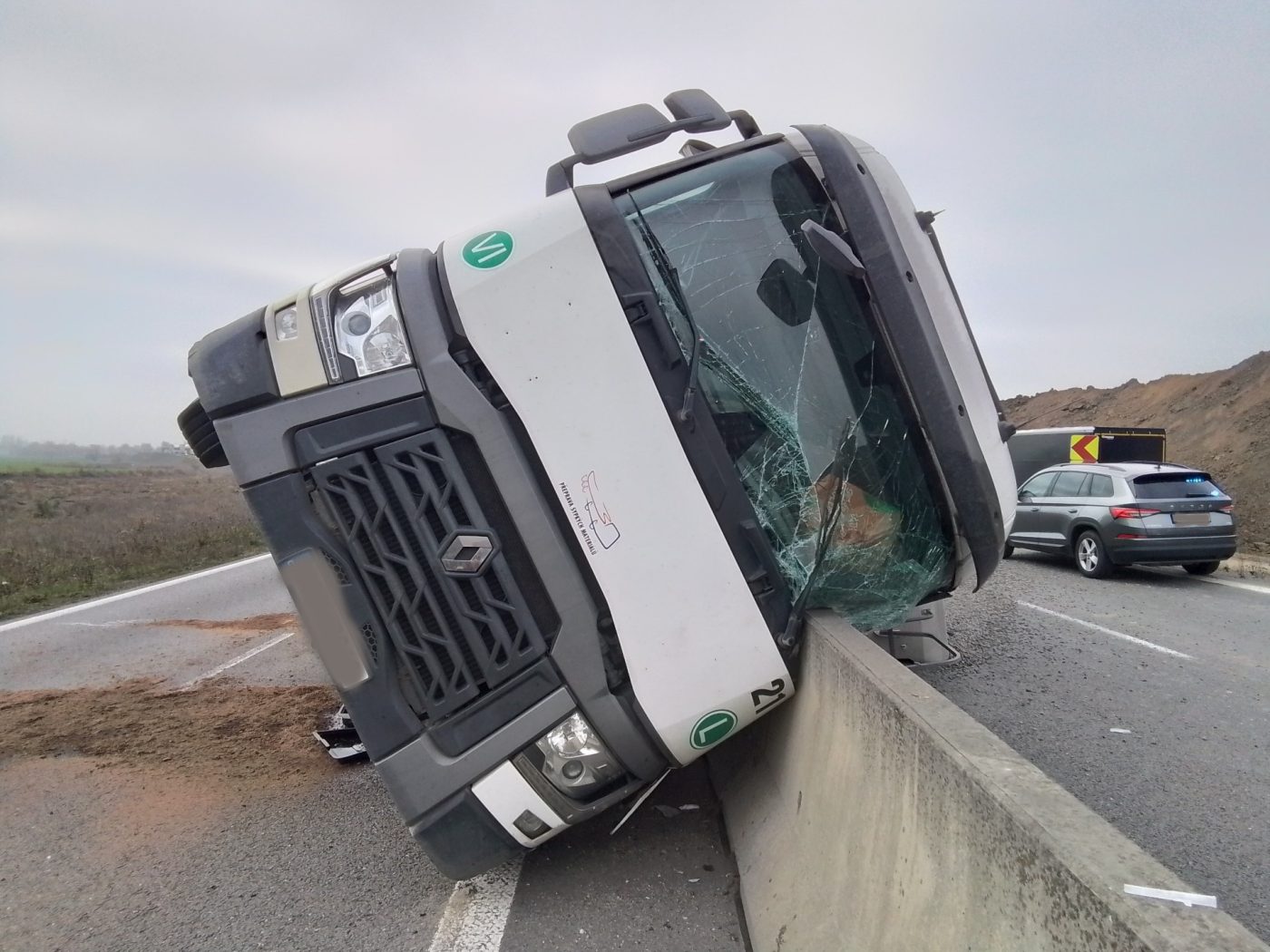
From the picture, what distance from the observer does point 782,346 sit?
3070mm

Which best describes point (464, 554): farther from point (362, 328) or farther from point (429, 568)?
point (362, 328)

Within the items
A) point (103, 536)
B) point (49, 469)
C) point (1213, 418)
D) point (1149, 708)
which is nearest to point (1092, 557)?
point (1149, 708)

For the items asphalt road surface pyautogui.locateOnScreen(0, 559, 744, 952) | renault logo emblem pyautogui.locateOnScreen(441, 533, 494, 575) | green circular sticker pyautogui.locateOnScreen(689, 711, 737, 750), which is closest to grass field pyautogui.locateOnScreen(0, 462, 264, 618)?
asphalt road surface pyautogui.locateOnScreen(0, 559, 744, 952)

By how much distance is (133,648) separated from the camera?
7.56 m

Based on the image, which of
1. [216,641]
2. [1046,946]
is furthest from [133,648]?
[1046,946]

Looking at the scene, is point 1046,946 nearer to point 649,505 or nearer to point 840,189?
point 649,505

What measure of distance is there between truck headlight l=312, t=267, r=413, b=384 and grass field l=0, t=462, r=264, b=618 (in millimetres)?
1631

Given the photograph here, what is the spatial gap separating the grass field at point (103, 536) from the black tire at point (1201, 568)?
40.6ft

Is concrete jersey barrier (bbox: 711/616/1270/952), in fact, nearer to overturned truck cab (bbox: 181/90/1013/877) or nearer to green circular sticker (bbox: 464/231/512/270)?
overturned truck cab (bbox: 181/90/1013/877)

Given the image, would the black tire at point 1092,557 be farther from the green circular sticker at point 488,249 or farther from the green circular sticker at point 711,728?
the green circular sticker at point 488,249

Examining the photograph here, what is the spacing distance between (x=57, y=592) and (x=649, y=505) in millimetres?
11537

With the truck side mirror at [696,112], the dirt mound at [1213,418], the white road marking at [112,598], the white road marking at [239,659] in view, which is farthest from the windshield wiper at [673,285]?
the dirt mound at [1213,418]

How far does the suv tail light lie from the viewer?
11789 mm

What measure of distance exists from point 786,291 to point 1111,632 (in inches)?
266
